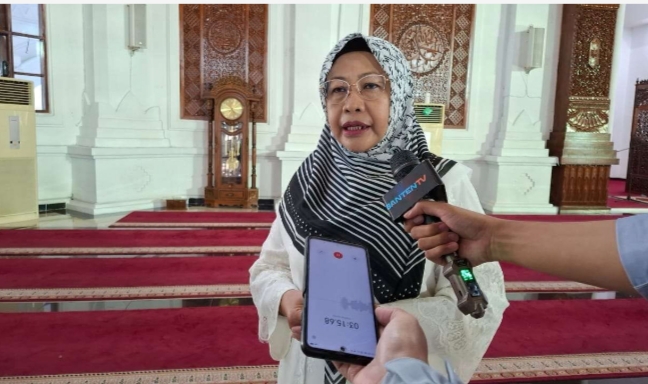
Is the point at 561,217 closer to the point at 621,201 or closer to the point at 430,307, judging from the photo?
the point at 621,201

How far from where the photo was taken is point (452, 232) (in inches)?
27.8

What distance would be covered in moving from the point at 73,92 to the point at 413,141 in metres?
5.12

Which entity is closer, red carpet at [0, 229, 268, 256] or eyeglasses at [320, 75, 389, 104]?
eyeglasses at [320, 75, 389, 104]

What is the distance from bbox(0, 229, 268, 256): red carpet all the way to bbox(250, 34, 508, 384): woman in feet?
8.03

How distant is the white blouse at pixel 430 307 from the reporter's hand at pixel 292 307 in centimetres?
2

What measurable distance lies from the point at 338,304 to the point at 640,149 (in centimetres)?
837

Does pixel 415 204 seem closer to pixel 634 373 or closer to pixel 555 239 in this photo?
pixel 555 239

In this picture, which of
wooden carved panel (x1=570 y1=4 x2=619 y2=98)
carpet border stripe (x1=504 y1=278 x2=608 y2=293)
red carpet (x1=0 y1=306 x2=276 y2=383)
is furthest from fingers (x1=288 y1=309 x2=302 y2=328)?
wooden carved panel (x1=570 y1=4 x2=619 y2=98)

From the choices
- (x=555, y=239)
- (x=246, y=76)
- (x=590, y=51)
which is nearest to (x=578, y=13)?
(x=590, y=51)

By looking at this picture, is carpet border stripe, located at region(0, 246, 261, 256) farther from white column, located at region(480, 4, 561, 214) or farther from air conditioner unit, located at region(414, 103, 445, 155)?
white column, located at region(480, 4, 561, 214)

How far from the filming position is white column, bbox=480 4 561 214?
5746mm

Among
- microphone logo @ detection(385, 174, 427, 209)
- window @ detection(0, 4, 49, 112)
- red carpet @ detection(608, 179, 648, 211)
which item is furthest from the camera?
red carpet @ detection(608, 179, 648, 211)

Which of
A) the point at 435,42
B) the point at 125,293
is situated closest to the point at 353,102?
the point at 125,293

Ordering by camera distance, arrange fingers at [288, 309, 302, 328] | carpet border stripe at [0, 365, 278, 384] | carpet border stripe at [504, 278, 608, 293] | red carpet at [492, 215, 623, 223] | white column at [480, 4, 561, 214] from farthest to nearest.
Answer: white column at [480, 4, 561, 214] < red carpet at [492, 215, 623, 223] < carpet border stripe at [504, 278, 608, 293] < carpet border stripe at [0, 365, 278, 384] < fingers at [288, 309, 302, 328]
